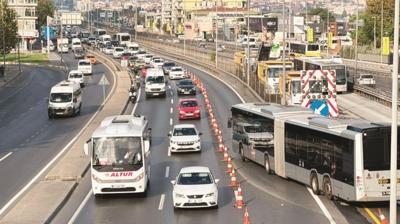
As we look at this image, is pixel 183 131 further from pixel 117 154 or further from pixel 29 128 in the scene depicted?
pixel 29 128

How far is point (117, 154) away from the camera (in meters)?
26.7

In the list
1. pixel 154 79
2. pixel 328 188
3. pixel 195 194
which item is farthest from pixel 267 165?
pixel 154 79

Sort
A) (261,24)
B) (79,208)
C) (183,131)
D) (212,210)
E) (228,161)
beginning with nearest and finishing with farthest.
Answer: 1. (212,210)
2. (79,208)
3. (228,161)
4. (183,131)
5. (261,24)

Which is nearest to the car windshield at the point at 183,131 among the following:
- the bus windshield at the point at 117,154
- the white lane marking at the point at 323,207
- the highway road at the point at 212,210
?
the highway road at the point at 212,210

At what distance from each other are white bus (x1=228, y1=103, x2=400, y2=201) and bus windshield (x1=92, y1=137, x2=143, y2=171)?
6164 millimetres

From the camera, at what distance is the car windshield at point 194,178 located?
81.6 feet

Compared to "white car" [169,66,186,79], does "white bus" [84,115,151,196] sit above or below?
below

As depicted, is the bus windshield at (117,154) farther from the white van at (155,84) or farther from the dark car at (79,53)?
the dark car at (79,53)

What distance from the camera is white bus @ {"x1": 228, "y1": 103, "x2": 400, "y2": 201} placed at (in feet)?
77.5

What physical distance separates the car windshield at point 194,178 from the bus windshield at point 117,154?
2.24 metres

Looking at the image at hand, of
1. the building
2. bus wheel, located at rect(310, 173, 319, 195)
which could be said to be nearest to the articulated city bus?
bus wheel, located at rect(310, 173, 319, 195)

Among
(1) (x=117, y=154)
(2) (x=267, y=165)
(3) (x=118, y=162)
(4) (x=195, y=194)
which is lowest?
(2) (x=267, y=165)

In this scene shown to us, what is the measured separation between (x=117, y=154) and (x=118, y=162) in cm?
32

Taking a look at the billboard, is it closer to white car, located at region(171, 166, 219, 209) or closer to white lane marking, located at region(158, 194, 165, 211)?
white lane marking, located at region(158, 194, 165, 211)
